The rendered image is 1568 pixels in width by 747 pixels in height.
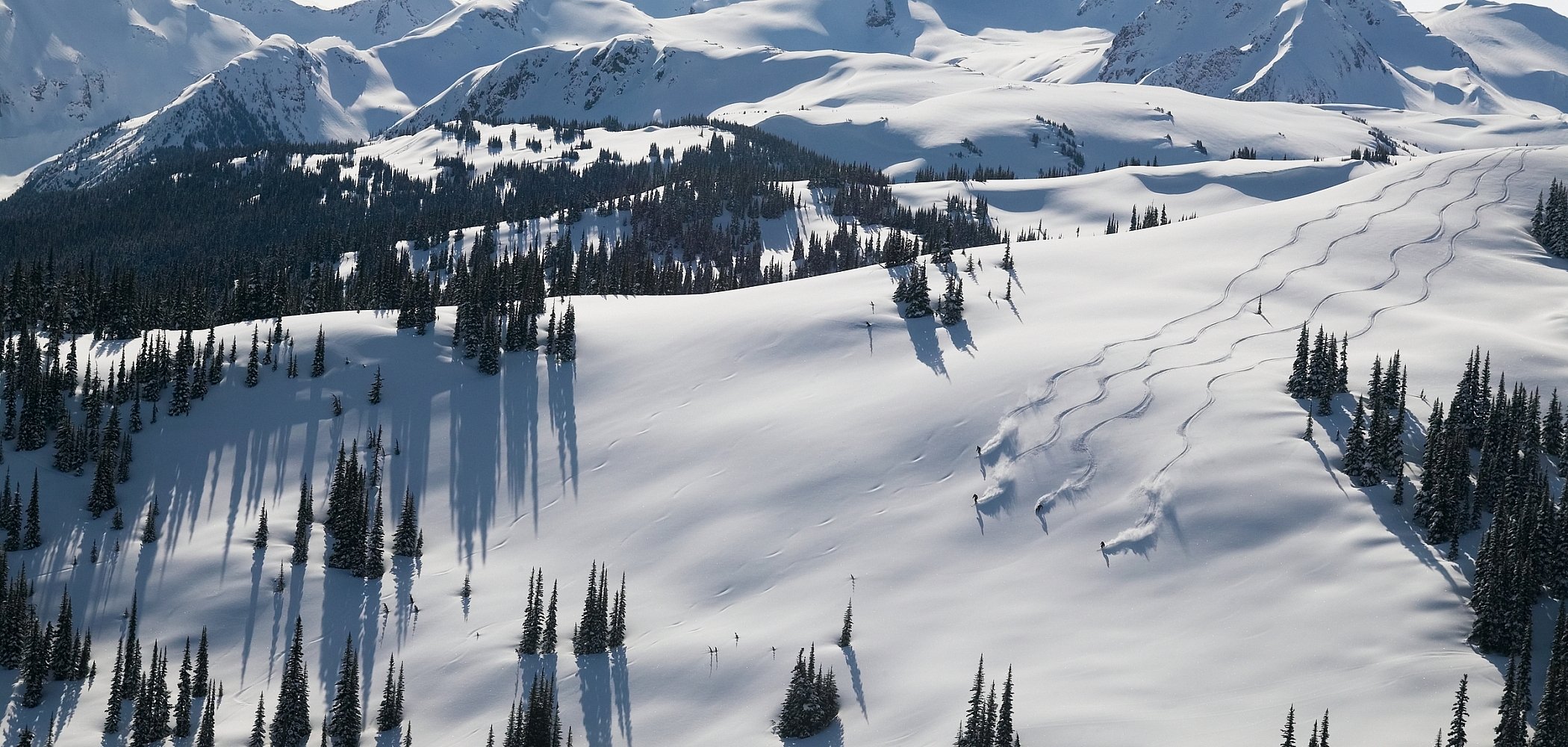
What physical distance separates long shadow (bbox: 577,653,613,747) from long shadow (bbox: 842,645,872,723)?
18.2 metres

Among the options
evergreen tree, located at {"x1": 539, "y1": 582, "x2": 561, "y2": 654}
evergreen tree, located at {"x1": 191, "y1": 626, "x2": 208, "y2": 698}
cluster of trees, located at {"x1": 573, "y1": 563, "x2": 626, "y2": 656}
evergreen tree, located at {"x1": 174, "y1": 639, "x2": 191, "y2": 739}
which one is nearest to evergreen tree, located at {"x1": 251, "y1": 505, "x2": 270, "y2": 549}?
evergreen tree, located at {"x1": 191, "y1": 626, "x2": 208, "y2": 698}

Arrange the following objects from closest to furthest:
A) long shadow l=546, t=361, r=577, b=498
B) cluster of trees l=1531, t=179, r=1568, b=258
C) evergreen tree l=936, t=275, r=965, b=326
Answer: long shadow l=546, t=361, r=577, b=498 → evergreen tree l=936, t=275, r=965, b=326 → cluster of trees l=1531, t=179, r=1568, b=258

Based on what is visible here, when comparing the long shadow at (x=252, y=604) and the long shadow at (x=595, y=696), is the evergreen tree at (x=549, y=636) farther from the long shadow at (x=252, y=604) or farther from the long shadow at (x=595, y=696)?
the long shadow at (x=252, y=604)

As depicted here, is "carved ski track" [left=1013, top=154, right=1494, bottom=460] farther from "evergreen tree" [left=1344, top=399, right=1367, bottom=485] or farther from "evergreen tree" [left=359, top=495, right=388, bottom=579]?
"evergreen tree" [left=359, top=495, right=388, bottom=579]

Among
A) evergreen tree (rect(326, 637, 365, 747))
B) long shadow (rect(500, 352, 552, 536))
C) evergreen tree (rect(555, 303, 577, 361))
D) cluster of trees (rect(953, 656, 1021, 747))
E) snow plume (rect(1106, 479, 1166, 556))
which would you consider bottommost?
evergreen tree (rect(326, 637, 365, 747))

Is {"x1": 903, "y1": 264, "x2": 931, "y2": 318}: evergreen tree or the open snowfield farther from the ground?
{"x1": 903, "y1": 264, "x2": 931, "y2": 318}: evergreen tree

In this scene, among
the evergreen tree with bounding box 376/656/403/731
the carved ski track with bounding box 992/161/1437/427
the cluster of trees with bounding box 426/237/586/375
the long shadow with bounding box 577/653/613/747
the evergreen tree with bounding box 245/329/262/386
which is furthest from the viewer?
the cluster of trees with bounding box 426/237/586/375

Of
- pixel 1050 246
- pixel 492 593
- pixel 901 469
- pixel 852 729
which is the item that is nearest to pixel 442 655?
pixel 492 593

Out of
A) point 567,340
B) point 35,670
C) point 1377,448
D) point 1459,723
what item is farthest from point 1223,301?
point 35,670

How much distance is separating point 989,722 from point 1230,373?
51.8 m

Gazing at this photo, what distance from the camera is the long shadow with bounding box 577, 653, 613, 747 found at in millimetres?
88125

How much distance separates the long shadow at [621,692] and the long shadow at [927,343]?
47694 millimetres

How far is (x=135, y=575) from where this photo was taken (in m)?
110

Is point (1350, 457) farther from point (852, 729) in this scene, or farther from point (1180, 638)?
point (852, 729)
